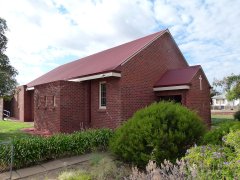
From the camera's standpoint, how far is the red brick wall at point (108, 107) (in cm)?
1371

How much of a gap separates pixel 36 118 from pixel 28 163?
34.6ft

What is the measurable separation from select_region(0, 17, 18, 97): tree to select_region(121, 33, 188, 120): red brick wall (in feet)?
22.5

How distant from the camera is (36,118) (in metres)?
18.7

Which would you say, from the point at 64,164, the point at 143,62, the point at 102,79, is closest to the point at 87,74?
the point at 102,79

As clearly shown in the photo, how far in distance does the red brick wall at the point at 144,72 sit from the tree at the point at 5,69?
6845 mm

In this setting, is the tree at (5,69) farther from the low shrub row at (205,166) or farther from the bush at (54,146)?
the low shrub row at (205,166)

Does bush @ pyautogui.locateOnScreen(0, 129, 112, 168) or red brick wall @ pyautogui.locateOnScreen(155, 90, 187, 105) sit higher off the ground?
red brick wall @ pyautogui.locateOnScreen(155, 90, 187, 105)

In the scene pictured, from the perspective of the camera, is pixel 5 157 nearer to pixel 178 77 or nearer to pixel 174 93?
pixel 174 93

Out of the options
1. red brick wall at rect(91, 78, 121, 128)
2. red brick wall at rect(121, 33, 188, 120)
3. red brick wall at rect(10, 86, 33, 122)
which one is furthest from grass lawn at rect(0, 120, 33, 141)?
red brick wall at rect(10, 86, 33, 122)

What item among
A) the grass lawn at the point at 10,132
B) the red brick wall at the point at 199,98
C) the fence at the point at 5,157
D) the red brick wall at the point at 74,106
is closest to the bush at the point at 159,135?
the fence at the point at 5,157

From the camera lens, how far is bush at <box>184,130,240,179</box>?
4.09 m

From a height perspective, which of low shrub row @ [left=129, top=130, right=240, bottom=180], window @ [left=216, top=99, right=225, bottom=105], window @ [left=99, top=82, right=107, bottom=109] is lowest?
low shrub row @ [left=129, top=130, right=240, bottom=180]

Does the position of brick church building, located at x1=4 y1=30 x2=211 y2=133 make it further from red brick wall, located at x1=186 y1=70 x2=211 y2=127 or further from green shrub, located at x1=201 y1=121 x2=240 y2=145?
green shrub, located at x1=201 y1=121 x2=240 y2=145

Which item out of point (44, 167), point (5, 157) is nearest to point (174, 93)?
point (44, 167)
